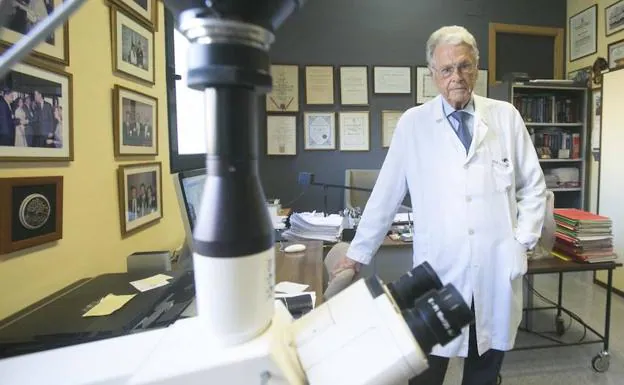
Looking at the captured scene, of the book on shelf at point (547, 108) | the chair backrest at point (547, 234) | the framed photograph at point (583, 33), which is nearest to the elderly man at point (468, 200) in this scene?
the chair backrest at point (547, 234)

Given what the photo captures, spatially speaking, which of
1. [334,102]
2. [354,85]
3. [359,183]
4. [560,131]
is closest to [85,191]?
[359,183]

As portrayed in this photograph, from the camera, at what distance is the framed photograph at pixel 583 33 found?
13.7 ft

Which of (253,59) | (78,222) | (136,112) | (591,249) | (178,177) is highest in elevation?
(136,112)

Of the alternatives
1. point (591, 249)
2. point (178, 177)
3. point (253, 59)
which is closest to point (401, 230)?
point (591, 249)

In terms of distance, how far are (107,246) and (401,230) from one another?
1.84 meters

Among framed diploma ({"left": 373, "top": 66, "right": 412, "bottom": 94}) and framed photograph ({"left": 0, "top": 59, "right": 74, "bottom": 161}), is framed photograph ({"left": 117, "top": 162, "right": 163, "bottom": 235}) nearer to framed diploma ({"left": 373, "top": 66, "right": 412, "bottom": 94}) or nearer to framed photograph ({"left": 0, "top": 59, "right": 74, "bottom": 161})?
framed photograph ({"left": 0, "top": 59, "right": 74, "bottom": 161})

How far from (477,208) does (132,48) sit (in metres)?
1.42

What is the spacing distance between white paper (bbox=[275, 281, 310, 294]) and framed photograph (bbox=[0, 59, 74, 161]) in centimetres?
73

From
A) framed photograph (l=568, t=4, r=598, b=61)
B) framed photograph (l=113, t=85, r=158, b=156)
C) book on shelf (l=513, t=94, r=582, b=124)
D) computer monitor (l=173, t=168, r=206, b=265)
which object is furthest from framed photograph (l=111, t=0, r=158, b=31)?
framed photograph (l=568, t=4, r=598, b=61)

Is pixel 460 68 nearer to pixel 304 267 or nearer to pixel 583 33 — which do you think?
pixel 304 267

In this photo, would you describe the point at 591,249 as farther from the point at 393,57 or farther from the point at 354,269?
the point at 393,57

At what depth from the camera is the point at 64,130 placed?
112cm

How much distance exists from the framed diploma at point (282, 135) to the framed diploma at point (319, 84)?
0.32 m

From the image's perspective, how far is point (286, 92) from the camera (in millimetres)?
4379
